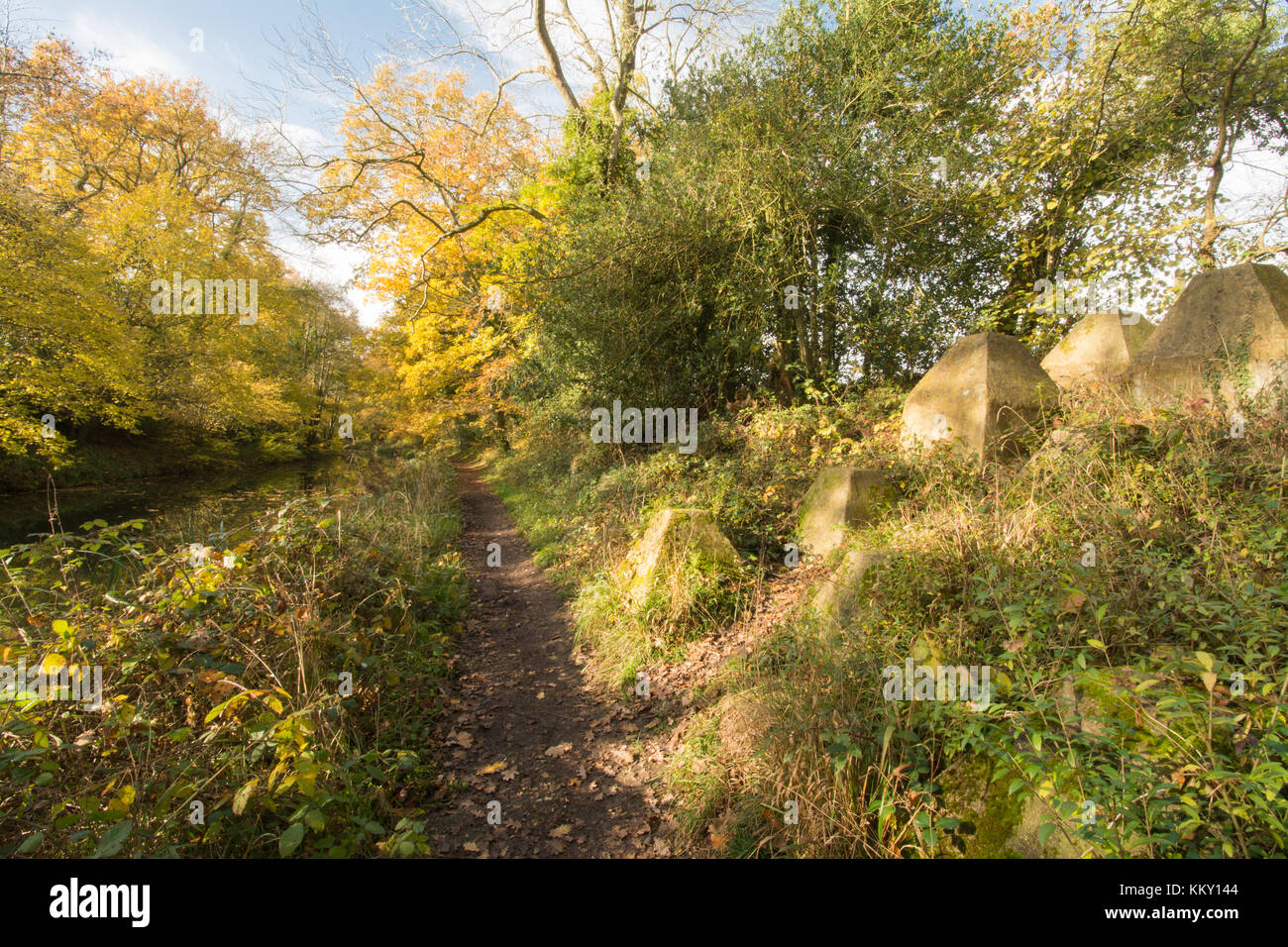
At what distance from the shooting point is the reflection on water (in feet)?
37.7

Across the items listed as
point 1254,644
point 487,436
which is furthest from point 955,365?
point 487,436

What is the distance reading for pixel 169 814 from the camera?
2.72 m

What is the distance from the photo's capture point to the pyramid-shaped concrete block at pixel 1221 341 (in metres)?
4.79

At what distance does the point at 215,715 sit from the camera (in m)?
3.07

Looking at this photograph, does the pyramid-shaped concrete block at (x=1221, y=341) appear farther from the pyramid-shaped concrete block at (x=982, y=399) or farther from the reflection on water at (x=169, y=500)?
the reflection on water at (x=169, y=500)

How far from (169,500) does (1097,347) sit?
71.5 feet

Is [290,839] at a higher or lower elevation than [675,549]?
lower

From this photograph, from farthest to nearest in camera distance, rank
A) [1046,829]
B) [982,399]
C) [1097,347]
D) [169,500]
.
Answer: [169,500], [1097,347], [982,399], [1046,829]

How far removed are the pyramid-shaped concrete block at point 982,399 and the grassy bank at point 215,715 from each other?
20.7 ft

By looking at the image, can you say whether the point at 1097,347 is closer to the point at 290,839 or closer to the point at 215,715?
the point at 290,839

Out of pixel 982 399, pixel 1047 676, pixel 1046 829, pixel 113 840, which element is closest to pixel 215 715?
pixel 113 840

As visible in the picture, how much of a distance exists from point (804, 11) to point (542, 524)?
400 inches

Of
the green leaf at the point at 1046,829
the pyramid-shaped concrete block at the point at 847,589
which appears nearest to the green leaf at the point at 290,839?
the green leaf at the point at 1046,829

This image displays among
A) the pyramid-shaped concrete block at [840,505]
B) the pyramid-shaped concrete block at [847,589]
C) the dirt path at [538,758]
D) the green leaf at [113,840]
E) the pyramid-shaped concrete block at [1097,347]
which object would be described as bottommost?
the dirt path at [538,758]
